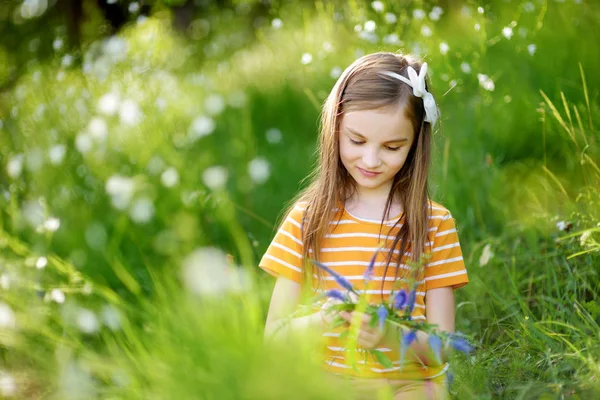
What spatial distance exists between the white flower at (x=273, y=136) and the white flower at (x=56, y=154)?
999 mm

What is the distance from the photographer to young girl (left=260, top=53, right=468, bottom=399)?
1872 mm

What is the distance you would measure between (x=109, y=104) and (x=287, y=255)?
191 cm

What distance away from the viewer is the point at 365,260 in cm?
194

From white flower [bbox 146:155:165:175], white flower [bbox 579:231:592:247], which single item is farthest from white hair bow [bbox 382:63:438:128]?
white flower [bbox 146:155:165:175]

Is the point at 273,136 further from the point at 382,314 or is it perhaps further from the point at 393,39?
the point at 382,314

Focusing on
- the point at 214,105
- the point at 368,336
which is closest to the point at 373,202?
the point at 368,336

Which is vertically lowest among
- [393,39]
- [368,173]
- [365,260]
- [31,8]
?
[365,260]

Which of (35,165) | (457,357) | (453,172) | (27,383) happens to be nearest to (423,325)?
(457,357)

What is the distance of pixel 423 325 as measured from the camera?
1373 millimetres

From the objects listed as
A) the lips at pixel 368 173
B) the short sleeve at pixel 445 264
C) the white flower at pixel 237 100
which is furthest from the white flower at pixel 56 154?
the short sleeve at pixel 445 264

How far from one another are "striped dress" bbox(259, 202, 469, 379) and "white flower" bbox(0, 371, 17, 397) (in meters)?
0.96

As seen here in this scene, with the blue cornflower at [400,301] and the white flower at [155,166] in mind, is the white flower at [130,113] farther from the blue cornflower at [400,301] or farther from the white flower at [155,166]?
the blue cornflower at [400,301]

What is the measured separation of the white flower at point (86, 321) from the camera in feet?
8.16

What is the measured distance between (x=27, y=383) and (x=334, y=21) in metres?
2.81
